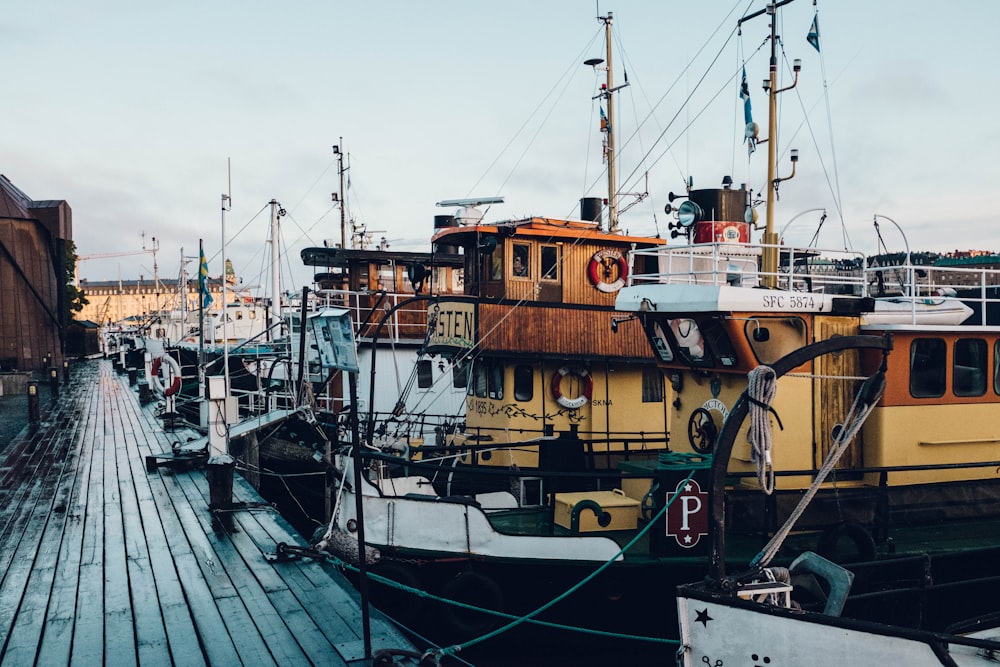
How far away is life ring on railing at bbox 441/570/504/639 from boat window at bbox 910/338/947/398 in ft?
21.6

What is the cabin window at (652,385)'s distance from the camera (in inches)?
651

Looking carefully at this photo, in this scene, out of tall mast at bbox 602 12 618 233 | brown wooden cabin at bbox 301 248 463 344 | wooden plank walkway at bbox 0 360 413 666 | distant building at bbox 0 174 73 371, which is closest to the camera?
wooden plank walkway at bbox 0 360 413 666

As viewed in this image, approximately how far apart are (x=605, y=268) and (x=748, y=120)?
13.6ft

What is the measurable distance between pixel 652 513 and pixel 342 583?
450 cm

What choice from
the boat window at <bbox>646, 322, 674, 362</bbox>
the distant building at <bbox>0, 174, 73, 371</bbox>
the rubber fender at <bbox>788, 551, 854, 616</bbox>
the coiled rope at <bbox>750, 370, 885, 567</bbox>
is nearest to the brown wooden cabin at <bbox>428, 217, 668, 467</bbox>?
the boat window at <bbox>646, 322, 674, 362</bbox>

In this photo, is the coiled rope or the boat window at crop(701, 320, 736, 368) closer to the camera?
the coiled rope

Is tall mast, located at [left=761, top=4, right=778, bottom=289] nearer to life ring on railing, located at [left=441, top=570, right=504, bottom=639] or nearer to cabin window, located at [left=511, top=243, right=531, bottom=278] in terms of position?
cabin window, located at [left=511, top=243, right=531, bottom=278]

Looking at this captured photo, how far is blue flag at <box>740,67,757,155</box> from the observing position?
14320 millimetres

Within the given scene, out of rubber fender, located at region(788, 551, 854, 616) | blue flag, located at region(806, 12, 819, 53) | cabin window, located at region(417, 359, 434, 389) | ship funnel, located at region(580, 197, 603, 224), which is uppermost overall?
blue flag, located at region(806, 12, 819, 53)

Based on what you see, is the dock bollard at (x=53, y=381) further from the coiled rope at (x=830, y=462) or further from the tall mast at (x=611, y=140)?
the coiled rope at (x=830, y=462)

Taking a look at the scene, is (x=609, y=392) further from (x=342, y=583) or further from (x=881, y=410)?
(x=342, y=583)

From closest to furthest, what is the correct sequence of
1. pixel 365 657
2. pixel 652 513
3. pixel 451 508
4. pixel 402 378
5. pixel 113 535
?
pixel 365 657 < pixel 451 508 < pixel 652 513 < pixel 113 535 < pixel 402 378

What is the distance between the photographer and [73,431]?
77.6ft

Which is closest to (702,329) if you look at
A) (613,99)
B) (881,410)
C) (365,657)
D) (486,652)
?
(881,410)
